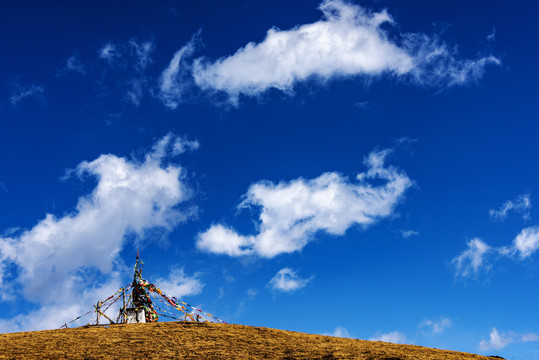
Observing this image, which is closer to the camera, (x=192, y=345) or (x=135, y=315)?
(x=192, y=345)

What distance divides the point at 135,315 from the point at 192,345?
838 cm

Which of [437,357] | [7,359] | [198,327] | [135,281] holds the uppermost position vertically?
[135,281]

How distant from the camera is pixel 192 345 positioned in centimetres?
1864

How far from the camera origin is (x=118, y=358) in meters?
16.7

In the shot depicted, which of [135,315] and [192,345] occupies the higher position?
[135,315]

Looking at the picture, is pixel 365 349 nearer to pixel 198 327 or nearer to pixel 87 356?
pixel 198 327

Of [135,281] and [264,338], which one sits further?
[135,281]

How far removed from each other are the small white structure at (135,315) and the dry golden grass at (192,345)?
11.2ft

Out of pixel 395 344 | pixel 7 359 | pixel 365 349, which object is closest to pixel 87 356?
pixel 7 359

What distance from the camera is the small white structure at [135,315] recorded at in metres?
Answer: 25.6

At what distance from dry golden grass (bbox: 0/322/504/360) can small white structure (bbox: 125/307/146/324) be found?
340 centimetres

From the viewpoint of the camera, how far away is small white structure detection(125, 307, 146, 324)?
25.6 m

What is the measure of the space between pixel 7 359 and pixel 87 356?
2663mm

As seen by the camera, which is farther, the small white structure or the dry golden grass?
the small white structure
